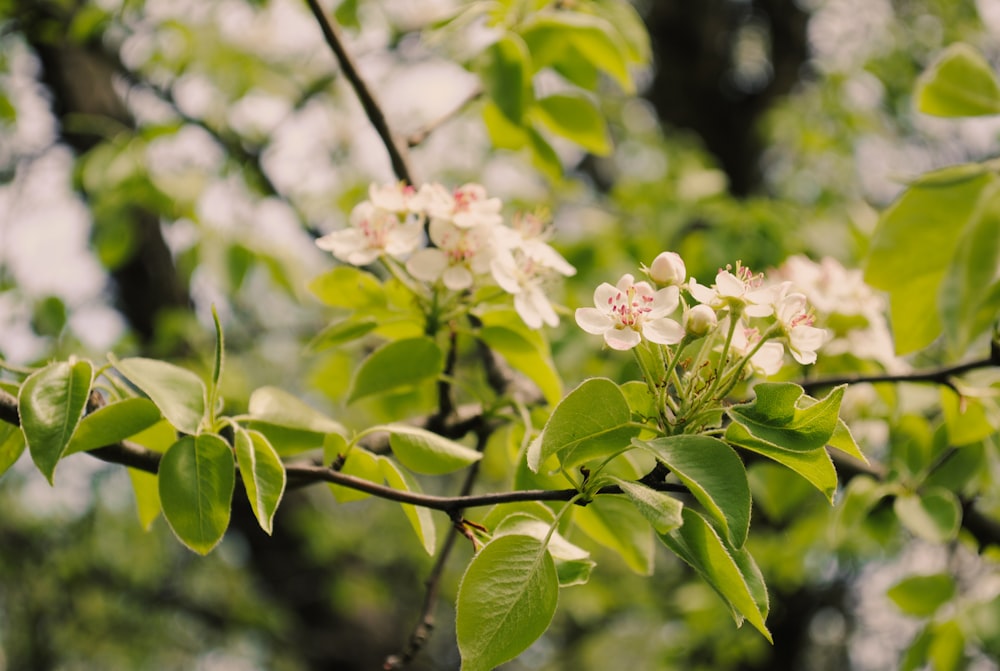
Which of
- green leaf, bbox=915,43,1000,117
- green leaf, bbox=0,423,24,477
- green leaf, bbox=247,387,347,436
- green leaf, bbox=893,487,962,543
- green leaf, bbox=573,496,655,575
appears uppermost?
green leaf, bbox=915,43,1000,117

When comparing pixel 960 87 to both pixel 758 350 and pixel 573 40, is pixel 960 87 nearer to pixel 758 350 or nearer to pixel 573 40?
pixel 758 350

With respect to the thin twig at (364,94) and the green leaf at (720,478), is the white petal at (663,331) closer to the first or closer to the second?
the green leaf at (720,478)

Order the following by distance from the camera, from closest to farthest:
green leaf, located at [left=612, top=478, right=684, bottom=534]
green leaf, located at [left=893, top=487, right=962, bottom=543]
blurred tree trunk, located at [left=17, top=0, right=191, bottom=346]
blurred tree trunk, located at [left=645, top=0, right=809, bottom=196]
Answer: green leaf, located at [left=612, top=478, right=684, bottom=534], green leaf, located at [left=893, top=487, right=962, bottom=543], blurred tree trunk, located at [left=17, top=0, right=191, bottom=346], blurred tree trunk, located at [left=645, top=0, right=809, bottom=196]

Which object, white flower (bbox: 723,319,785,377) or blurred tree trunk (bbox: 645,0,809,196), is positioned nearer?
white flower (bbox: 723,319,785,377)

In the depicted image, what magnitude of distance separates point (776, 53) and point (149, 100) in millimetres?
5061

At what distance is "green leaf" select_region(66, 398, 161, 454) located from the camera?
0.81m

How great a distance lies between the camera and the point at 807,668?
578 centimetres

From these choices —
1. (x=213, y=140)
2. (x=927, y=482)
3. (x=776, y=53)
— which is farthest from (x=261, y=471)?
(x=776, y=53)

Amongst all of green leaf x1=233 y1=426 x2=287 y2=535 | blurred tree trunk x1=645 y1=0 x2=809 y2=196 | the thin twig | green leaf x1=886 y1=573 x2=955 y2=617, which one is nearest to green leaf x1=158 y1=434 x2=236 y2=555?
green leaf x1=233 y1=426 x2=287 y2=535

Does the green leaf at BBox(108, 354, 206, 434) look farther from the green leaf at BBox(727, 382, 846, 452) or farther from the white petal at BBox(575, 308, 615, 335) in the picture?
the green leaf at BBox(727, 382, 846, 452)

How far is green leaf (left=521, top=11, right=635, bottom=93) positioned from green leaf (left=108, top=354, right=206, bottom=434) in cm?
87

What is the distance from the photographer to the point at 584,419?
0.71m

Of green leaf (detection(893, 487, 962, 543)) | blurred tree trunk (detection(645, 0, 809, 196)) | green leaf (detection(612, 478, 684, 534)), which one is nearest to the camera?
green leaf (detection(612, 478, 684, 534))

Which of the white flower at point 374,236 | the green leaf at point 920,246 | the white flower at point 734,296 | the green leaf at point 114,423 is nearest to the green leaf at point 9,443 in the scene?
the green leaf at point 114,423
